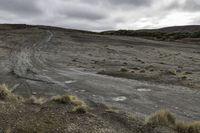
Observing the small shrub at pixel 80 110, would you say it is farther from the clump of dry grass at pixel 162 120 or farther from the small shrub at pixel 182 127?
the small shrub at pixel 182 127

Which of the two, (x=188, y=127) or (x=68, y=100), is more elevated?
(x=68, y=100)

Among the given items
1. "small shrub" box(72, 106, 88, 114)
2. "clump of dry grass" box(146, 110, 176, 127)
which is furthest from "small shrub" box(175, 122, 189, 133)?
"small shrub" box(72, 106, 88, 114)

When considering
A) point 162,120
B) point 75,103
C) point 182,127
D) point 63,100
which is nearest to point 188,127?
point 182,127

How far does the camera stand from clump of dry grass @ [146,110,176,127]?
9562mm

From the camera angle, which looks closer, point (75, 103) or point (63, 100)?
point (75, 103)

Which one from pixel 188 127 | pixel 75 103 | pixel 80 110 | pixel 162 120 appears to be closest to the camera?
pixel 188 127

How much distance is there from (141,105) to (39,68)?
10449mm

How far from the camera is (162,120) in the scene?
31.9ft

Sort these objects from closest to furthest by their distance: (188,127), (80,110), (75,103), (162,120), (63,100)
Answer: (188,127)
(162,120)
(80,110)
(75,103)
(63,100)

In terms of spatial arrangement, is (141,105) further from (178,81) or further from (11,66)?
(11,66)

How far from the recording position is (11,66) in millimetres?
21359

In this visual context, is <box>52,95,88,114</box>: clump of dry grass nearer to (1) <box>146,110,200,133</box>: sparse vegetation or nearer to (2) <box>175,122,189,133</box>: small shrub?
(1) <box>146,110,200,133</box>: sparse vegetation

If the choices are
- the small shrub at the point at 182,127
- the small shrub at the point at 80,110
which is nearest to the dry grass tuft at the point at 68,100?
the small shrub at the point at 80,110

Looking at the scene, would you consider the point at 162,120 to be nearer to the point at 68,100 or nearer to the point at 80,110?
the point at 80,110
